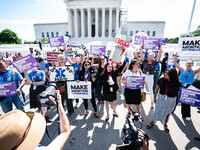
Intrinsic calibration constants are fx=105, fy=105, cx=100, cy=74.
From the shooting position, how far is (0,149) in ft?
2.29

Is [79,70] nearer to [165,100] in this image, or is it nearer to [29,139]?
[165,100]

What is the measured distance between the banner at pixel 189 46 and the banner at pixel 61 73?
399cm

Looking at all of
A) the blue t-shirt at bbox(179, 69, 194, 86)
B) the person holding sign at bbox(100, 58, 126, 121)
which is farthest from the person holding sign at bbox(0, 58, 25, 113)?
the blue t-shirt at bbox(179, 69, 194, 86)

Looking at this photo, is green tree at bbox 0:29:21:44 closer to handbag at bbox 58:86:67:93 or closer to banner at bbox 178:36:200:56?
handbag at bbox 58:86:67:93

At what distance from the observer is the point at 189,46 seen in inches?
144

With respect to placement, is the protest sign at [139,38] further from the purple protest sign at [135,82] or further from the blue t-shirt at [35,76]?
the blue t-shirt at [35,76]

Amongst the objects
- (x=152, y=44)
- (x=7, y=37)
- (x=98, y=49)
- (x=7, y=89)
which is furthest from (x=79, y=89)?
(x=7, y=37)

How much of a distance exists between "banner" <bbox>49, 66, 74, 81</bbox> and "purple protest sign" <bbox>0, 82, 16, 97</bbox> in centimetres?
104

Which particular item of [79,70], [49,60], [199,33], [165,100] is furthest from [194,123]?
[199,33]

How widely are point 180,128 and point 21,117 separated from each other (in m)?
4.18

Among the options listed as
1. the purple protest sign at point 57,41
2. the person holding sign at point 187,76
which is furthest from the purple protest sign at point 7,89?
the person holding sign at point 187,76

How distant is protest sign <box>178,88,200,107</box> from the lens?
2701mm

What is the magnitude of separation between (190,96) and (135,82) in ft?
4.65

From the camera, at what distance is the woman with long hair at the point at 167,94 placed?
274cm
